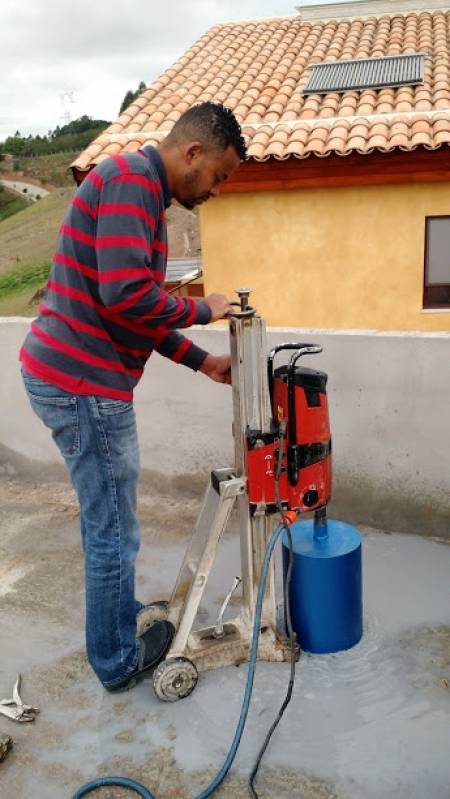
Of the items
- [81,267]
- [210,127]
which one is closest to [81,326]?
[81,267]

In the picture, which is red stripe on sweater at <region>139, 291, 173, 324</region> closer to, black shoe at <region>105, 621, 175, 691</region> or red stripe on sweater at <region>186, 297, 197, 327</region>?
red stripe on sweater at <region>186, 297, 197, 327</region>

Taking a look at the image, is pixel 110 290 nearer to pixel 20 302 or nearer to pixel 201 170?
pixel 201 170

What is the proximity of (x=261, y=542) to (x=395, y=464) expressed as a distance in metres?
1.29

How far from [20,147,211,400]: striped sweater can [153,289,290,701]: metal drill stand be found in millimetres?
221

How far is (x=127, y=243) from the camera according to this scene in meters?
2.00

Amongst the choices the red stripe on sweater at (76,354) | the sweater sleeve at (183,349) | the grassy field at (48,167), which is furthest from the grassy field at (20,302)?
the grassy field at (48,167)

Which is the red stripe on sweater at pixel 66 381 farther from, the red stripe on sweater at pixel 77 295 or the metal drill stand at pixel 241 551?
the metal drill stand at pixel 241 551

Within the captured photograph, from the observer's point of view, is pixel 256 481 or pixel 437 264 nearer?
pixel 256 481

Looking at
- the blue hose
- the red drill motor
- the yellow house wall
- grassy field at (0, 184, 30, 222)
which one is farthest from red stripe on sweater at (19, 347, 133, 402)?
grassy field at (0, 184, 30, 222)

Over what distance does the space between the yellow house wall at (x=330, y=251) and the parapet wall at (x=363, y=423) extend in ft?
17.9

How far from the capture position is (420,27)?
1175cm

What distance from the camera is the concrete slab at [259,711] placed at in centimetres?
219

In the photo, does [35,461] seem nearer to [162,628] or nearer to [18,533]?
[18,533]

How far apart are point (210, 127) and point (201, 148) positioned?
7 centimetres
